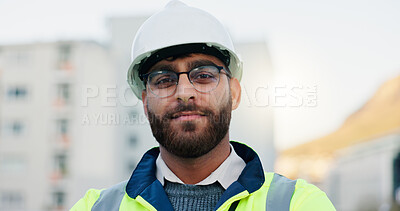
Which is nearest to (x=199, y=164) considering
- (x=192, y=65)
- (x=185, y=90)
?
(x=185, y=90)

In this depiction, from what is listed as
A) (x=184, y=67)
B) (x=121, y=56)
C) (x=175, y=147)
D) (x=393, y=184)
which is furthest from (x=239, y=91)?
(x=121, y=56)

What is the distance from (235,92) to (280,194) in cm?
72

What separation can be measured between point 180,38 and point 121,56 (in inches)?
1114

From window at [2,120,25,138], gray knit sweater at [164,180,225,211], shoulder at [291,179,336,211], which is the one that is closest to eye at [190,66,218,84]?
gray knit sweater at [164,180,225,211]

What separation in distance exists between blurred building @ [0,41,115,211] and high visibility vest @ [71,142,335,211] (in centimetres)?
2673

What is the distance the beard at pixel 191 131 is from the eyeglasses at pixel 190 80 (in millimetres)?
113

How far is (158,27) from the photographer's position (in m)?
2.50

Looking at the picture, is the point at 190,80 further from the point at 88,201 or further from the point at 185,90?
the point at 88,201

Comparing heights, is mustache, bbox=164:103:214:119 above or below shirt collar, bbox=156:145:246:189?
above

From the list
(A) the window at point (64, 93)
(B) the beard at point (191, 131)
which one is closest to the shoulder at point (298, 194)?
(B) the beard at point (191, 131)

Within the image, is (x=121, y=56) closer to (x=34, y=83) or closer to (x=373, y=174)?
(x=34, y=83)

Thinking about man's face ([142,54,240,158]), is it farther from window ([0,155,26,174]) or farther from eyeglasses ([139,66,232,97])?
window ([0,155,26,174])

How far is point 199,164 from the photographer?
2.28m

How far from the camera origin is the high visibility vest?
199 cm
